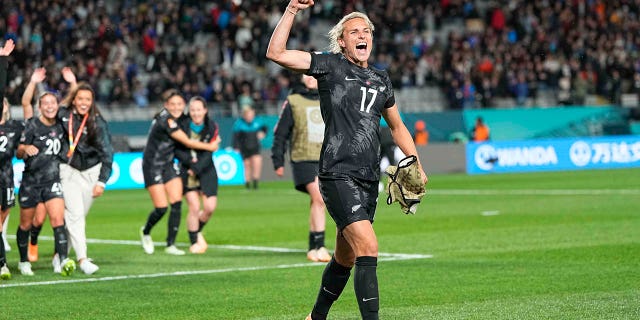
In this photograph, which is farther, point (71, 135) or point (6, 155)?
point (71, 135)

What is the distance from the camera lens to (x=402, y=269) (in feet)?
42.8

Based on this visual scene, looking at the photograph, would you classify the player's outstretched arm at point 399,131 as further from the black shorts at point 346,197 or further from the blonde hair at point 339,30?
the blonde hair at point 339,30

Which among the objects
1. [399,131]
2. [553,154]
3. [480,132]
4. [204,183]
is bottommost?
[553,154]

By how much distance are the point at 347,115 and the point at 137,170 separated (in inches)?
909

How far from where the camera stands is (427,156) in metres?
35.2

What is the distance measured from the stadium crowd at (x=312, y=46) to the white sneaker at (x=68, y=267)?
19.5m

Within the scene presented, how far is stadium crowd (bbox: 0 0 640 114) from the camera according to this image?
116 ft

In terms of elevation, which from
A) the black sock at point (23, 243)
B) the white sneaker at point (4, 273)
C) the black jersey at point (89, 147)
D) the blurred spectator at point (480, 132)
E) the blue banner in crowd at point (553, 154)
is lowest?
the blue banner in crowd at point (553, 154)

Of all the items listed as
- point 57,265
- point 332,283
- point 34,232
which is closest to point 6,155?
point 57,265

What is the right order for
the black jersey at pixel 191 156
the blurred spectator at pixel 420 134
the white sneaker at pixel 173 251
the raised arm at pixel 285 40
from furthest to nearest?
the blurred spectator at pixel 420 134
the black jersey at pixel 191 156
the white sneaker at pixel 173 251
the raised arm at pixel 285 40

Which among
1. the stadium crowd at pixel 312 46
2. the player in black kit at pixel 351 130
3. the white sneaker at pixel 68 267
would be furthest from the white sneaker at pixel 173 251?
the stadium crowd at pixel 312 46

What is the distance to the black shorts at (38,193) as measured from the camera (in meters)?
13.1

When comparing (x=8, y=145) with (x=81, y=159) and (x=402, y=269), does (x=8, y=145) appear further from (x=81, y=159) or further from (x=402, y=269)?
(x=402, y=269)

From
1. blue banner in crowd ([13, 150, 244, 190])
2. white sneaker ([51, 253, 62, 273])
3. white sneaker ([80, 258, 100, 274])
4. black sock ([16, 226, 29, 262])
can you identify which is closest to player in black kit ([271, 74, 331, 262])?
white sneaker ([80, 258, 100, 274])
